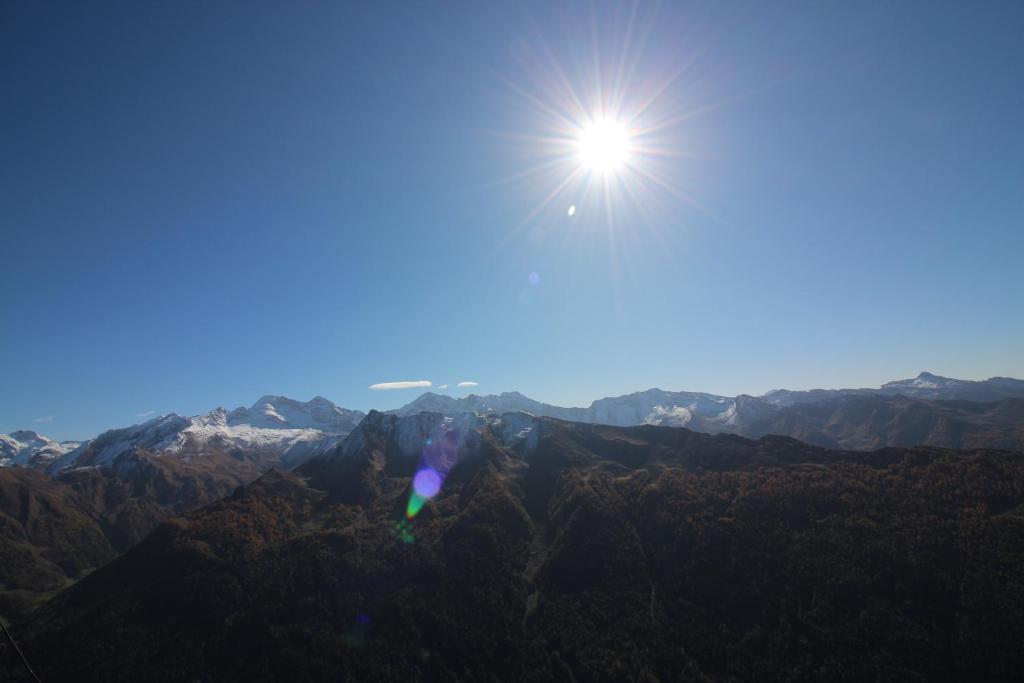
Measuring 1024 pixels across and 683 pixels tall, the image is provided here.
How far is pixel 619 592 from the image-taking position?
143000mm

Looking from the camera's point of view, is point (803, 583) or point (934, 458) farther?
point (934, 458)

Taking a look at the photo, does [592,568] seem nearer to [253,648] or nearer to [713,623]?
[713,623]

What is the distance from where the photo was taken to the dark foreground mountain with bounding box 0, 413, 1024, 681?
107562mm

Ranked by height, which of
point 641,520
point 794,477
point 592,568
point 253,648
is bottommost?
point 253,648

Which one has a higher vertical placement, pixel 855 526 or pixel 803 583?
pixel 855 526

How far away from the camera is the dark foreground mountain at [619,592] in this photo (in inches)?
4235

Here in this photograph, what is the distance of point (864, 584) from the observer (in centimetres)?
11506

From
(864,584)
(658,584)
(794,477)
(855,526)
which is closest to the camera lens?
(864,584)

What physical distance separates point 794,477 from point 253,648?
19863 cm

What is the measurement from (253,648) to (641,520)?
140211 mm

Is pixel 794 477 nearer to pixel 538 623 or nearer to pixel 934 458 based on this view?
pixel 934 458

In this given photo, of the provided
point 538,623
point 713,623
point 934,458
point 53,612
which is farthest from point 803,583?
point 53,612

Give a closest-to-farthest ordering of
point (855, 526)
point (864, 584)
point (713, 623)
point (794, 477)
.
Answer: point (864, 584) < point (713, 623) < point (855, 526) < point (794, 477)

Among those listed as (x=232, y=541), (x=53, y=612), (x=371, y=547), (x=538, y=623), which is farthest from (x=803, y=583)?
(x=53, y=612)
